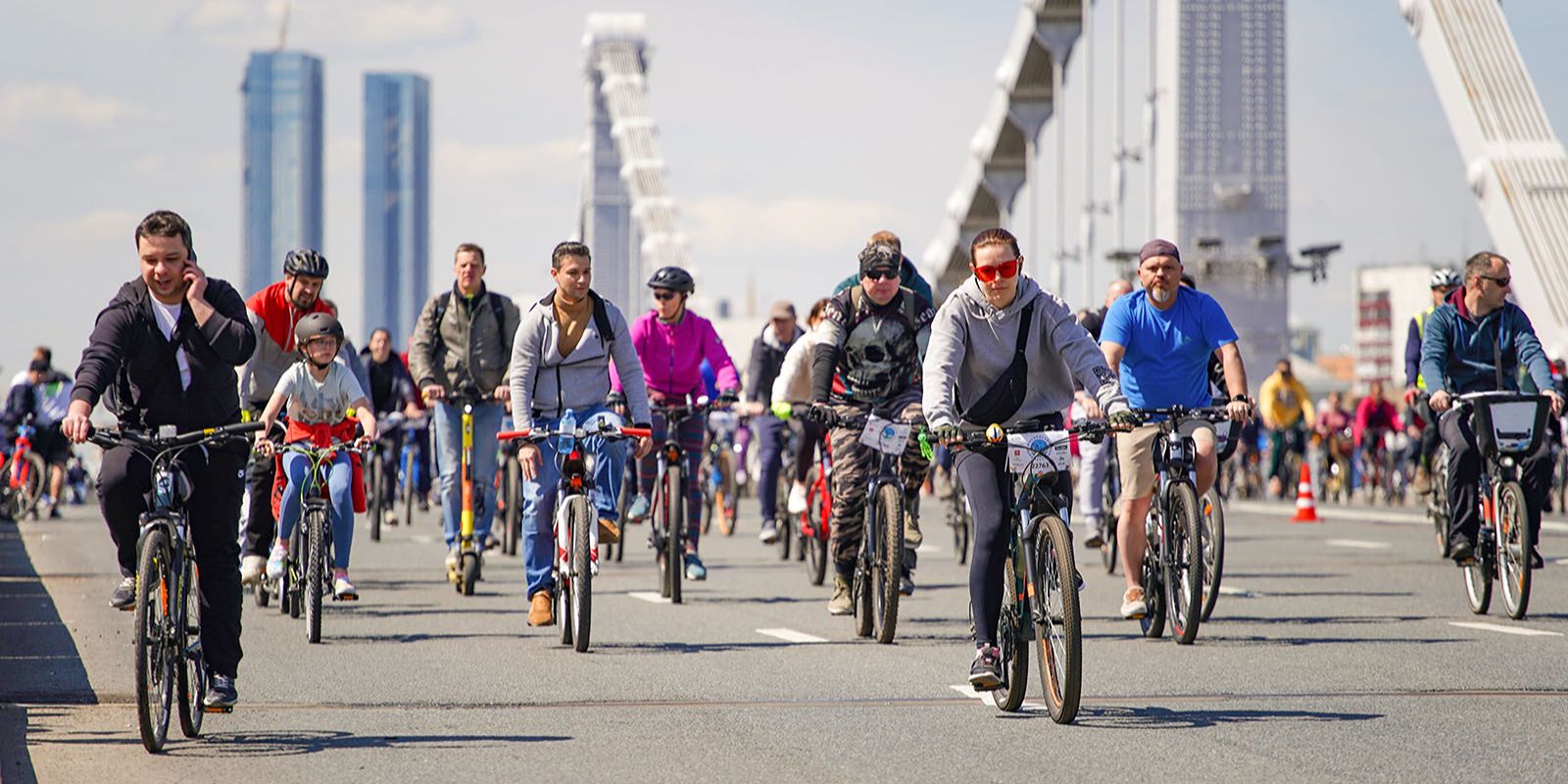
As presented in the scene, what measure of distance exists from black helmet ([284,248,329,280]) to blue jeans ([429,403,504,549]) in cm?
188

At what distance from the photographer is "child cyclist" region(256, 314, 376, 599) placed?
10078 millimetres

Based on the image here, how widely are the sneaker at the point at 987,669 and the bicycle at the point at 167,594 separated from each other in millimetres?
2318

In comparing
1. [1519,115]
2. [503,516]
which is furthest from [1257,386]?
[503,516]

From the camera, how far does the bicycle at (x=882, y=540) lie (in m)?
9.20

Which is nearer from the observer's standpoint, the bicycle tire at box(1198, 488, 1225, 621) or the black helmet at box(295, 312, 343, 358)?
the bicycle tire at box(1198, 488, 1225, 621)

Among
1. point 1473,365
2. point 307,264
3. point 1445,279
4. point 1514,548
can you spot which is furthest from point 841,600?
point 1445,279

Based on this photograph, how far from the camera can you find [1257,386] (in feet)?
131

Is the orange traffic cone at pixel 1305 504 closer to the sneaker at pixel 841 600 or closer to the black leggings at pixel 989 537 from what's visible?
the sneaker at pixel 841 600

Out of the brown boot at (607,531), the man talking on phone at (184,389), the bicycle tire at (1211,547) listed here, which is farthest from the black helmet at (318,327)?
→ the bicycle tire at (1211,547)

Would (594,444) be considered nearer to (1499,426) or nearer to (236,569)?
(236,569)

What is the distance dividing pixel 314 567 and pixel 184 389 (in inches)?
115

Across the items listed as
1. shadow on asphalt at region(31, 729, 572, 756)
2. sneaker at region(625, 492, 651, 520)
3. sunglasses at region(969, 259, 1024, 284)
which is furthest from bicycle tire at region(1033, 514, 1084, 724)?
sneaker at region(625, 492, 651, 520)

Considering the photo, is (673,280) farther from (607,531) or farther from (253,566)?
(253,566)

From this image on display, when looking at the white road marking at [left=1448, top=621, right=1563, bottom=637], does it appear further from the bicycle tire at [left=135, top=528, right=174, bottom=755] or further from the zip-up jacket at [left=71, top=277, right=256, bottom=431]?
the bicycle tire at [left=135, top=528, right=174, bottom=755]
